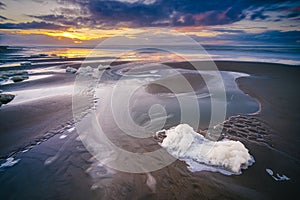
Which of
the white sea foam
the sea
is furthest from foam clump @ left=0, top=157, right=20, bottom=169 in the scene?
the sea

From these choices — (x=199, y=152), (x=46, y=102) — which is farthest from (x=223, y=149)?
(x=46, y=102)

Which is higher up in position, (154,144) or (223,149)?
(223,149)

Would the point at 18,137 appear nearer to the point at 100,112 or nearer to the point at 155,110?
the point at 100,112

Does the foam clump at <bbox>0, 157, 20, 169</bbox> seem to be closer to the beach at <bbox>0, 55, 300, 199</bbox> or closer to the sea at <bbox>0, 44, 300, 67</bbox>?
the beach at <bbox>0, 55, 300, 199</bbox>

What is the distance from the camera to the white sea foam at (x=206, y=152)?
4262 mm

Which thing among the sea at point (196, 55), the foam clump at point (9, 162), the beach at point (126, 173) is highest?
the sea at point (196, 55)

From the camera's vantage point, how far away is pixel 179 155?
4809 mm

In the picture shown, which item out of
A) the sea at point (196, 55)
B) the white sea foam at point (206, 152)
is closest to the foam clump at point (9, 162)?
the white sea foam at point (206, 152)

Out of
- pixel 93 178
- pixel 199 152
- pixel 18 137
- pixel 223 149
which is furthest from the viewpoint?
pixel 18 137

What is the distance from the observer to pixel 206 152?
4684mm

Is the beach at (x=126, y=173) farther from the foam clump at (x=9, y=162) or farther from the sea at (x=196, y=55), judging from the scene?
the sea at (x=196, y=55)

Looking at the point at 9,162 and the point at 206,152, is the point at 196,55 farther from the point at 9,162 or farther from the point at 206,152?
the point at 9,162

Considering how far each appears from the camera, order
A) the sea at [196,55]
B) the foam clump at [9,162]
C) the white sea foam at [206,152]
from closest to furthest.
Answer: the white sea foam at [206,152], the foam clump at [9,162], the sea at [196,55]

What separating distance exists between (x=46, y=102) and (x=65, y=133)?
161 inches
